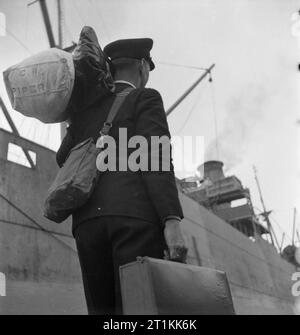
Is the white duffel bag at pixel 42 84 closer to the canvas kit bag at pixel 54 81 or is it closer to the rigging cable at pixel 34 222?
the canvas kit bag at pixel 54 81

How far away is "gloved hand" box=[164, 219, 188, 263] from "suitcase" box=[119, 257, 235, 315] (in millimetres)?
54

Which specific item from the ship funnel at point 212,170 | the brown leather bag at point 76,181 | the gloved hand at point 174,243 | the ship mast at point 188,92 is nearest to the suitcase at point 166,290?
the gloved hand at point 174,243

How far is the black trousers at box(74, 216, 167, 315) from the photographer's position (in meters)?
1.52

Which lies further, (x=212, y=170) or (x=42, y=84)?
(x=212, y=170)

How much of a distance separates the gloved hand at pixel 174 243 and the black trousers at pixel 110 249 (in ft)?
0.16

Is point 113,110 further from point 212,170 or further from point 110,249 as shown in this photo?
point 212,170

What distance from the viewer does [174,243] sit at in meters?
1.52

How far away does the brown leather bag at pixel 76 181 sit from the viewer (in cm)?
163

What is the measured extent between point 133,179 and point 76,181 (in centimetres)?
24

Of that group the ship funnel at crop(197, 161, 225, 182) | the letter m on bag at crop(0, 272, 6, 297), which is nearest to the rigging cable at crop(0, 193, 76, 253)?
the letter m on bag at crop(0, 272, 6, 297)

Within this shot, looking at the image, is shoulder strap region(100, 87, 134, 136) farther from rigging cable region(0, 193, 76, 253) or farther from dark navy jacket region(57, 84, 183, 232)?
rigging cable region(0, 193, 76, 253)

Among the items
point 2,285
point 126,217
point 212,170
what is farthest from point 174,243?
point 212,170

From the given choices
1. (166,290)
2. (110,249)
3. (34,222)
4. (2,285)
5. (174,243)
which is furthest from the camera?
(34,222)

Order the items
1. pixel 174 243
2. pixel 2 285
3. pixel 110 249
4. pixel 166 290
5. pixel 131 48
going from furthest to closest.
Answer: pixel 2 285 < pixel 131 48 < pixel 110 249 < pixel 174 243 < pixel 166 290
